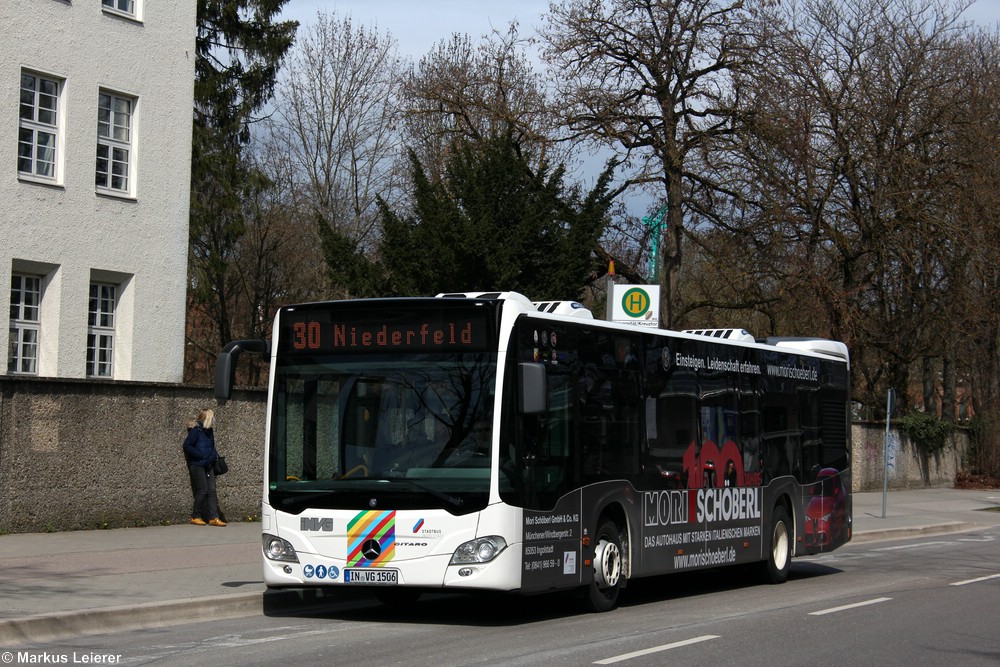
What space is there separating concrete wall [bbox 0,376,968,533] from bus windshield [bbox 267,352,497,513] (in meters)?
6.78

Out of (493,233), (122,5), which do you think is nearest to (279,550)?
(493,233)

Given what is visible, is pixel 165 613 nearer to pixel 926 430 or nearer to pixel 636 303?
pixel 636 303

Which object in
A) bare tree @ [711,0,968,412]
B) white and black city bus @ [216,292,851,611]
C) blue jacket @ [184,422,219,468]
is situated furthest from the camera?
bare tree @ [711,0,968,412]

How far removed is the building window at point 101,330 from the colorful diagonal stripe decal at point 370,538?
1375 centimetres

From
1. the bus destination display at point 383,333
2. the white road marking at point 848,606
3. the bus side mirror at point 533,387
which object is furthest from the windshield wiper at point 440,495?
the white road marking at point 848,606

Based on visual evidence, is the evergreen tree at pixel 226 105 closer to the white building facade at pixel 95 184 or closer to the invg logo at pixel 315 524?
the white building facade at pixel 95 184

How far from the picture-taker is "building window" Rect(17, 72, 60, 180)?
2200 centimetres

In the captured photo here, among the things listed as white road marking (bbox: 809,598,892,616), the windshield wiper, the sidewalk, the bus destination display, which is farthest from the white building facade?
white road marking (bbox: 809,598,892,616)

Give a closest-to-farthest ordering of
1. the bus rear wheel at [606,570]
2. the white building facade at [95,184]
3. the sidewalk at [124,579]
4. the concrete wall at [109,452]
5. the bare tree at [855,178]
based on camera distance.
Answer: the sidewalk at [124,579] < the bus rear wheel at [606,570] < the concrete wall at [109,452] < the white building facade at [95,184] < the bare tree at [855,178]

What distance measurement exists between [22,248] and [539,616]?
44.6 ft

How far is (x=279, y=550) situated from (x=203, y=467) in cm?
786

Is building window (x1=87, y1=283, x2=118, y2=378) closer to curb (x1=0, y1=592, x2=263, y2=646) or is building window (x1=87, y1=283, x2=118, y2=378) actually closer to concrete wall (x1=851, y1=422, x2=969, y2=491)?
curb (x1=0, y1=592, x2=263, y2=646)

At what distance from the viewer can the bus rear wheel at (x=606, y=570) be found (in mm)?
11898

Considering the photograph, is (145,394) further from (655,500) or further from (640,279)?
(640,279)
